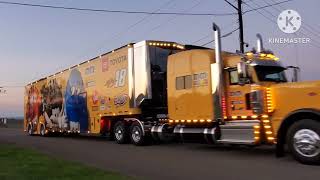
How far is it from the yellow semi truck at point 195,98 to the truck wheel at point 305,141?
2cm

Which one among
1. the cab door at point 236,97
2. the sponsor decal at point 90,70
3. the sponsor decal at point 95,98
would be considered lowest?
the cab door at point 236,97

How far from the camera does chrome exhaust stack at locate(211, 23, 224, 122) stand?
15539mm

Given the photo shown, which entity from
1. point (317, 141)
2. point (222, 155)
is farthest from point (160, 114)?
point (317, 141)

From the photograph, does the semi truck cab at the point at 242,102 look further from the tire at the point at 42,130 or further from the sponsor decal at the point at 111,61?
the tire at the point at 42,130

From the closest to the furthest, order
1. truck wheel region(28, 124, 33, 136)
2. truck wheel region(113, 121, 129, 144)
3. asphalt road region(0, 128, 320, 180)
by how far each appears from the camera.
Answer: asphalt road region(0, 128, 320, 180) < truck wheel region(113, 121, 129, 144) < truck wheel region(28, 124, 33, 136)

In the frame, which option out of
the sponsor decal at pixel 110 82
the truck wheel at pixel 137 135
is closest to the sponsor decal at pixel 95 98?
the sponsor decal at pixel 110 82

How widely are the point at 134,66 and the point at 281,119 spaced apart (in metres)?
8.38

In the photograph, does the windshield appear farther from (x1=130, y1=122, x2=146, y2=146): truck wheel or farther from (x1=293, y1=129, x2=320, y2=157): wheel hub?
(x1=130, y1=122, x2=146, y2=146): truck wheel

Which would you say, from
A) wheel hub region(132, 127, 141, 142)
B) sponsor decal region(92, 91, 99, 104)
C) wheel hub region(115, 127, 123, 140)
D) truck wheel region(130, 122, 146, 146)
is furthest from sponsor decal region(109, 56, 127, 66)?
wheel hub region(132, 127, 141, 142)

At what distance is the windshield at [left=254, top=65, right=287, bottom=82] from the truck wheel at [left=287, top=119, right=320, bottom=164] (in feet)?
7.55

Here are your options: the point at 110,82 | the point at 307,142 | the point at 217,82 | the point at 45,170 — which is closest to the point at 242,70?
the point at 217,82

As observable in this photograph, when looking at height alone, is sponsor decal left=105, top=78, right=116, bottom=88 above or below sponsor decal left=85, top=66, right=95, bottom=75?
below

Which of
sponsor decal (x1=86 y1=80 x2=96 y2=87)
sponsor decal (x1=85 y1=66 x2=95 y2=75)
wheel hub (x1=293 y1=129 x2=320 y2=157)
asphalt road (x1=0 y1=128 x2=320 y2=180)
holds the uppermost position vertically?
sponsor decal (x1=85 y1=66 x2=95 y2=75)

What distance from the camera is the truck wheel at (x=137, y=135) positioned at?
19797mm
